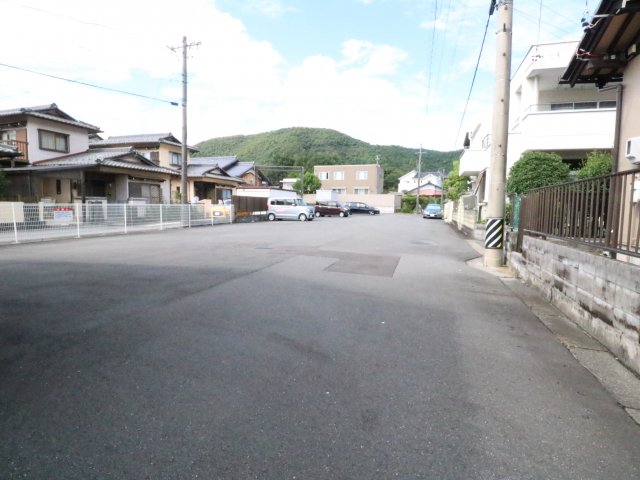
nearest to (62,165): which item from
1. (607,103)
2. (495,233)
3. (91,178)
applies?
(91,178)

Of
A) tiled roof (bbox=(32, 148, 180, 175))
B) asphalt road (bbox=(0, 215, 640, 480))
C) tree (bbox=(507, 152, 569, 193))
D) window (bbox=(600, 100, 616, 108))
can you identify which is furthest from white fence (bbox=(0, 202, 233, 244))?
window (bbox=(600, 100, 616, 108))

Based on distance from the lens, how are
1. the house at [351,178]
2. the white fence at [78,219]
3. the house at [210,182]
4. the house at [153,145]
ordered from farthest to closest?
the house at [351,178]
the house at [210,182]
the house at [153,145]
the white fence at [78,219]

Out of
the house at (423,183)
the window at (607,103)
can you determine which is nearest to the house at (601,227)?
the window at (607,103)

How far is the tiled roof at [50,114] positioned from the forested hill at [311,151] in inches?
1705

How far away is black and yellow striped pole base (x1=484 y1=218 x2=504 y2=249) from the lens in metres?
9.57

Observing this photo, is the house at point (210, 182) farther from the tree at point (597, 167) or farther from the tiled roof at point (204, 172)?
the tree at point (597, 167)

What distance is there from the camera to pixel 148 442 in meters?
2.33

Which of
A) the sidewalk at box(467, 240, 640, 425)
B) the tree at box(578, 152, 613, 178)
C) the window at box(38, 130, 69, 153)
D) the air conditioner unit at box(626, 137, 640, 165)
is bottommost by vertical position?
the sidewalk at box(467, 240, 640, 425)

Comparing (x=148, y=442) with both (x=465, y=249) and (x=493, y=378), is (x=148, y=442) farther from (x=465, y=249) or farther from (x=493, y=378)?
(x=465, y=249)

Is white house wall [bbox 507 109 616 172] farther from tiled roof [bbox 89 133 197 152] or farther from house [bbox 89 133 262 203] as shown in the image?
tiled roof [bbox 89 133 197 152]

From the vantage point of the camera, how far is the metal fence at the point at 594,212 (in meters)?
4.29

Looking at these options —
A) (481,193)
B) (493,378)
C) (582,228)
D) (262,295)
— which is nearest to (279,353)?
(493,378)

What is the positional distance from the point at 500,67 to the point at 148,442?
33.9ft

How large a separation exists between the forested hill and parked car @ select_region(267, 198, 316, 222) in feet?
126
